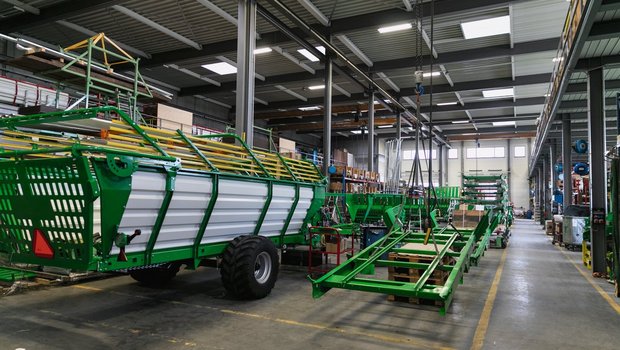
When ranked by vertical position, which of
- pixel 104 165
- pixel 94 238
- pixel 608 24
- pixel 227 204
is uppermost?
pixel 608 24

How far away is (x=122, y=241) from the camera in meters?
4.45

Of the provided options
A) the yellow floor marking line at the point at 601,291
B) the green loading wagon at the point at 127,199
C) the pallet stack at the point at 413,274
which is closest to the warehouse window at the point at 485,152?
the yellow floor marking line at the point at 601,291

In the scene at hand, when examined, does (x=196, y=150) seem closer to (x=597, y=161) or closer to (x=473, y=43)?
(x=597, y=161)

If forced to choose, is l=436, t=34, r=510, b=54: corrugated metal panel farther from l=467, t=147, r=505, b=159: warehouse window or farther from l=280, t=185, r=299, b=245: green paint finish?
l=467, t=147, r=505, b=159: warehouse window

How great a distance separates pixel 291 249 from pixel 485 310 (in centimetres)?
471

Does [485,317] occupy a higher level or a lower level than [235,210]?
lower

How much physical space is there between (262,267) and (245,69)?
5.87m

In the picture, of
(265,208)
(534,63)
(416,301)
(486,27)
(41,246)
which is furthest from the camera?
(534,63)

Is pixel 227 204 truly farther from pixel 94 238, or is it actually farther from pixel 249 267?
pixel 94 238

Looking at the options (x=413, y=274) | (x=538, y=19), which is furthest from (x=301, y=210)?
(x=538, y=19)

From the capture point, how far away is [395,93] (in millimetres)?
22594

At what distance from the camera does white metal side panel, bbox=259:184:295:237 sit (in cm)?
719

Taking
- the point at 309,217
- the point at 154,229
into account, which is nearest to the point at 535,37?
the point at 309,217

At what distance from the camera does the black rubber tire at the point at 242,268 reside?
20.0 ft
